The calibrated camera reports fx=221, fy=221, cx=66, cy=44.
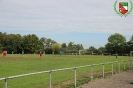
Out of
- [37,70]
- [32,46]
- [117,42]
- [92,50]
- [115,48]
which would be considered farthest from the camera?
[117,42]

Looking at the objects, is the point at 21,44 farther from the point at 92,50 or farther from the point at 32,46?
the point at 92,50

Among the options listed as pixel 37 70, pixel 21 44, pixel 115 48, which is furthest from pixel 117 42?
pixel 37 70

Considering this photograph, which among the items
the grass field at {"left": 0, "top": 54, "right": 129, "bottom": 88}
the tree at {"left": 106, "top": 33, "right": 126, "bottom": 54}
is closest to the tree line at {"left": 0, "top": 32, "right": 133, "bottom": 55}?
the tree at {"left": 106, "top": 33, "right": 126, "bottom": 54}

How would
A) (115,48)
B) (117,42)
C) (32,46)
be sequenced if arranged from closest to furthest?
(115,48) < (32,46) < (117,42)

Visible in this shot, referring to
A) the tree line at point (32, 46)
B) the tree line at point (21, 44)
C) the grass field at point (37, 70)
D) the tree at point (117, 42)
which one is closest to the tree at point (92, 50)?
the tree line at point (32, 46)

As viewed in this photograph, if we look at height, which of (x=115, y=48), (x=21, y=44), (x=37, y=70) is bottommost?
(x=37, y=70)

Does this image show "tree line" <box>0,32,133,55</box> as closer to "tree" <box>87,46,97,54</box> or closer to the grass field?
"tree" <box>87,46,97,54</box>

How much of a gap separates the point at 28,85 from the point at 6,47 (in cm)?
8624

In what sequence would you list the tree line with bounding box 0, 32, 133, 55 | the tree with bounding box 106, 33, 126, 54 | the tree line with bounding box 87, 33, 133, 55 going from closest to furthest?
the tree line with bounding box 87, 33, 133, 55 → the tree line with bounding box 0, 32, 133, 55 → the tree with bounding box 106, 33, 126, 54

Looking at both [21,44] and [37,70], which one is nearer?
[37,70]

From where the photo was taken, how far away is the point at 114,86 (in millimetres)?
10703

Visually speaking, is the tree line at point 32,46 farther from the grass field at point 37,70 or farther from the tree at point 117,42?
the grass field at point 37,70

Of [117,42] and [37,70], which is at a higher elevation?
[117,42]

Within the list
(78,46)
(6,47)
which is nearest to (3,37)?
(6,47)
